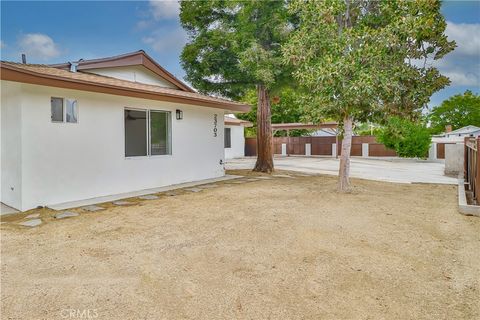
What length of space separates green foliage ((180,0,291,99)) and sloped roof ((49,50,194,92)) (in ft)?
5.43

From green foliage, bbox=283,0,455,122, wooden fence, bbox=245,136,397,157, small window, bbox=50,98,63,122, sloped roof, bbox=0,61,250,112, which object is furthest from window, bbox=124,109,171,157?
wooden fence, bbox=245,136,397,157

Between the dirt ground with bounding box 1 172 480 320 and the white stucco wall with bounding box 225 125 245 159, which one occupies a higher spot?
Answer: the white stucco wall with bounding box 225 125 245 159

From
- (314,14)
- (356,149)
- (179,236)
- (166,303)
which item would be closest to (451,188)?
(314,14)

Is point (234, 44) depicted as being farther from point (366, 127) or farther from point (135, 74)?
Answer: point (366, 127)

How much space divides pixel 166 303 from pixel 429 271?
2.65 metres

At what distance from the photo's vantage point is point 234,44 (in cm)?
1009

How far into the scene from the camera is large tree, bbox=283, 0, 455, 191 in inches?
260

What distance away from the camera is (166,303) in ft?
8.71

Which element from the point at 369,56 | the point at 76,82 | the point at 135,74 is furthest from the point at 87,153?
the point at 369,56

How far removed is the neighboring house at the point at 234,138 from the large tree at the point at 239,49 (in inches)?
353

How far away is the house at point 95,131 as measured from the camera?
5.93 m

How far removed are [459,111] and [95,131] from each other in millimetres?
43811

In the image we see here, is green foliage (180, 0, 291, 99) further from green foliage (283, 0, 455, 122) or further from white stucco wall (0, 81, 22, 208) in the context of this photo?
white stucco wall (0, 81, 22, 208)

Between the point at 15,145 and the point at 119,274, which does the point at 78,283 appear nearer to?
the point at 119,274
